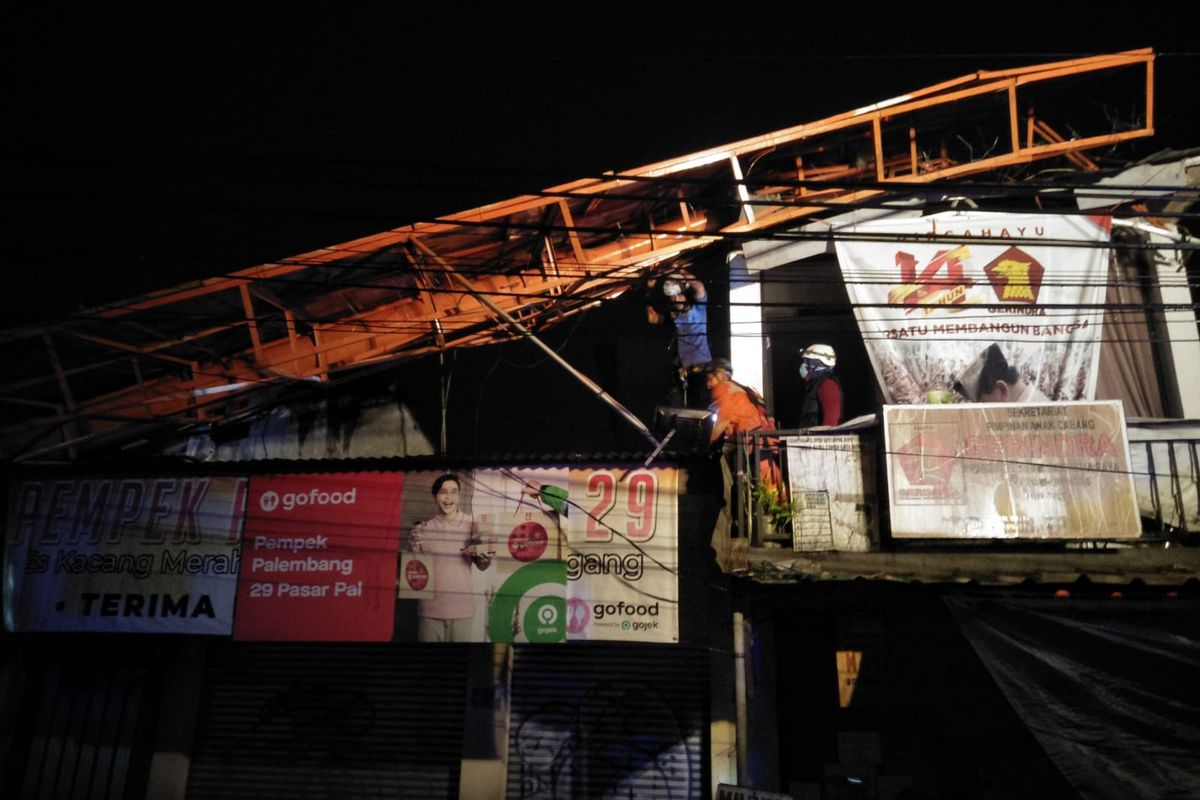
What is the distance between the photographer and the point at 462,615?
923 centimetres

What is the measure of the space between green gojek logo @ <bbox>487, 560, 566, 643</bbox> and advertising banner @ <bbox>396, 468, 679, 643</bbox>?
11 mm

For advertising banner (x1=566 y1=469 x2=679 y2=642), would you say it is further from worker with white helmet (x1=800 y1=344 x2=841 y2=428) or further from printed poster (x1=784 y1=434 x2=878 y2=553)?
worker with white helmet (x1=800 y1=344 x2=841 y2=428)

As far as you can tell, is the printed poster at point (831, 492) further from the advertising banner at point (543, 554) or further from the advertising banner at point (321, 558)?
the advertising banner at point (321, 558)

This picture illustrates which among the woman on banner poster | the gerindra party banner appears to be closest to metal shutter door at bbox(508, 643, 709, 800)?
the woman on banner poster

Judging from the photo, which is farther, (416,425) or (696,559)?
(416,425)

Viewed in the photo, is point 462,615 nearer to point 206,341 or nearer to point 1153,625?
point 206,341

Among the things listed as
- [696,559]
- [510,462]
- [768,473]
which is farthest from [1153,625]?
[510,462]

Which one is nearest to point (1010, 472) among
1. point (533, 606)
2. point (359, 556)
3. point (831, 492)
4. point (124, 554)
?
point (831, 492)

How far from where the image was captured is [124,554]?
10070mm

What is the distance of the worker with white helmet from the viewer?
380 inches

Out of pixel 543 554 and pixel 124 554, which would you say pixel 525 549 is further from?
pixel 124 554

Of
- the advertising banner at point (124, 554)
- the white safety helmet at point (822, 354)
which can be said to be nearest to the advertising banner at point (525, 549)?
the advertising banner at point (124, 554)

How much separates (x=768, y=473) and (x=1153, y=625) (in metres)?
3.57

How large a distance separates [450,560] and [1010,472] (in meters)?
5.78
